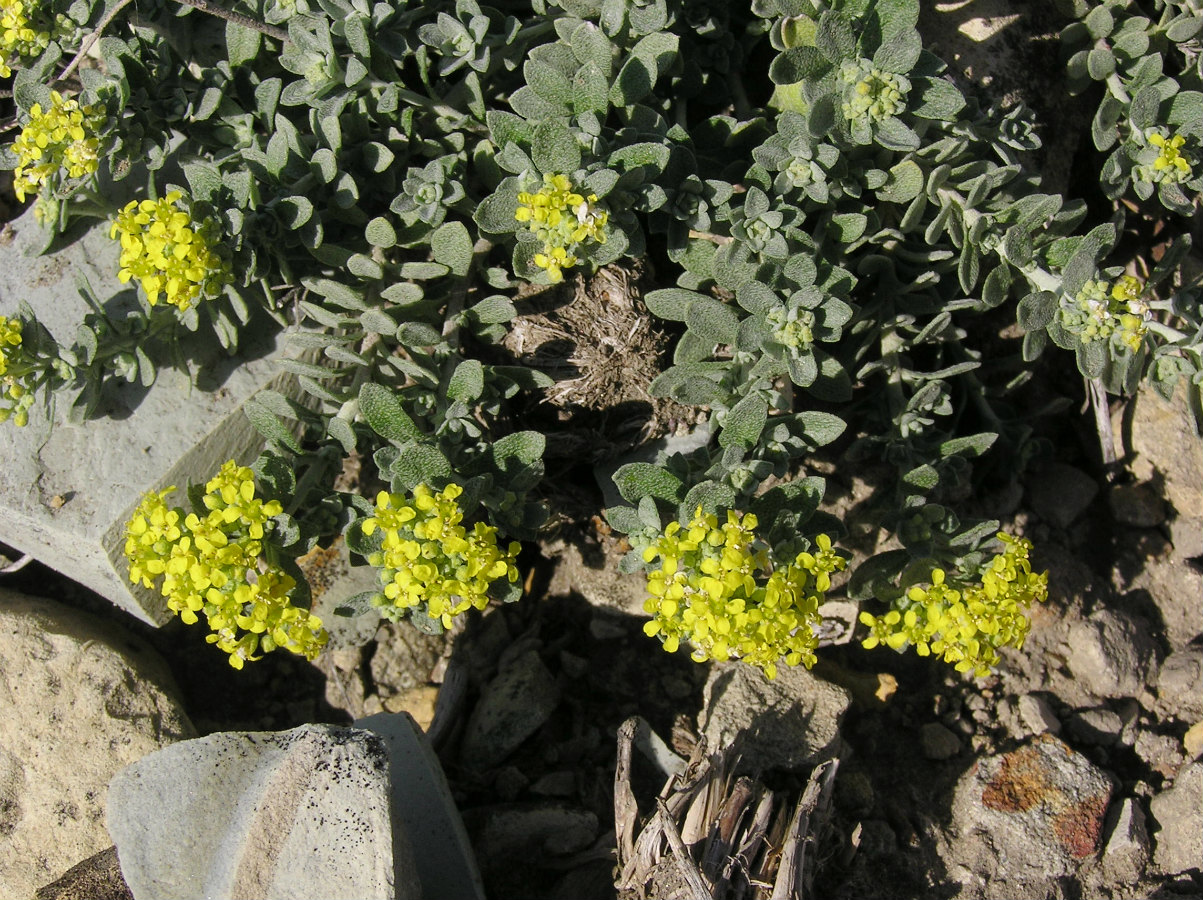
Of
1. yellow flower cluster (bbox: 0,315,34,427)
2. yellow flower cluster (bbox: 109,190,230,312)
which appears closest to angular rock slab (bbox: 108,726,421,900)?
yellow flower cluster (bbox: 0,315,34,427)

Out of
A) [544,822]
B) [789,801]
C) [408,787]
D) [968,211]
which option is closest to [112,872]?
[408,787]

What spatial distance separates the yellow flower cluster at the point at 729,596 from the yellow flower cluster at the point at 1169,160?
1.97m

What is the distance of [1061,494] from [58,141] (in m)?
4.21

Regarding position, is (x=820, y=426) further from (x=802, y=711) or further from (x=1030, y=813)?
(x=1030, y=813)

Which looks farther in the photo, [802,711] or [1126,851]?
[802,711]

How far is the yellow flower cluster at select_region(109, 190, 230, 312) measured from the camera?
313 centimetres

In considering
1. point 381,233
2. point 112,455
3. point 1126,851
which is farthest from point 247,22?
point 1126,851

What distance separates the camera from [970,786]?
3607 mm

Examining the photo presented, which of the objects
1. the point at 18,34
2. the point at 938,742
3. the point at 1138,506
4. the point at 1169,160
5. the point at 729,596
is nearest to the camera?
the point at 729,596

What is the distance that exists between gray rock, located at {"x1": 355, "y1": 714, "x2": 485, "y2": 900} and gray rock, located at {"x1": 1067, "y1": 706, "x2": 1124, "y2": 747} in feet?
7.80

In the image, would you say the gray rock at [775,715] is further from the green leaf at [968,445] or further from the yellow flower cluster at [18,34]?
the yellow flower cluster at [18,34]

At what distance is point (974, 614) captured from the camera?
3119mm

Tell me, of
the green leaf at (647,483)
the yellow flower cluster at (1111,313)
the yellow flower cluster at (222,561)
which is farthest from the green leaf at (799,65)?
the yellow flower cluster at (222,561)

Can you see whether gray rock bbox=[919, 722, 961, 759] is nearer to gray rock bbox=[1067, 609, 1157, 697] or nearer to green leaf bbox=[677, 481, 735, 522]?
gray rock bbox=[1067, 609, 1157, 697]
